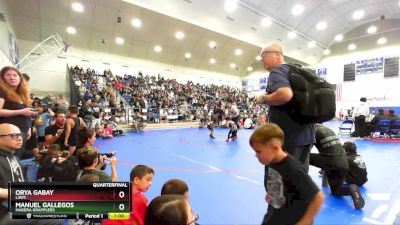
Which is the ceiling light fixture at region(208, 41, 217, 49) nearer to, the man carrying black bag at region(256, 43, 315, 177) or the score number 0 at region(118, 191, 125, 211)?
the man carrying black bag at region(256, 43, 315, 177)

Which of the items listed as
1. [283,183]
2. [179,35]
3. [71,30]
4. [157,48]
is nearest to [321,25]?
[179,35]

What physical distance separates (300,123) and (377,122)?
10.3m

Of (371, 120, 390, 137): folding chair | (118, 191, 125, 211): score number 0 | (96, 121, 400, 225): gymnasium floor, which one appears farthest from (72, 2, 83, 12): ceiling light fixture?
(371, 120, 390, 137): folding chair

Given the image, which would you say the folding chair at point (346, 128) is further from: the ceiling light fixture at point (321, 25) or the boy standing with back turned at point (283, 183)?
the ceiling light fixture at point (321, 25)

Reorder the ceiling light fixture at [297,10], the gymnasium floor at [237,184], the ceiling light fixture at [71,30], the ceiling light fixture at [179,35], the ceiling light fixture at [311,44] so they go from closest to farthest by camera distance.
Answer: the gymnasium floor at [237,184] → the ceiling light fixture at [71,30] → the ceiling light fixture at [297,10] → the ceiling light fixture at [179,35] → the ceiling light fixture at [311,44]

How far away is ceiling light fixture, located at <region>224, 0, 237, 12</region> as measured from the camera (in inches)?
629

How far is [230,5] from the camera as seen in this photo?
53.3 feet

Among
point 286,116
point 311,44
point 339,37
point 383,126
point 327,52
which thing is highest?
point 339,37

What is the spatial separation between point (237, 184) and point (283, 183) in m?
2.81

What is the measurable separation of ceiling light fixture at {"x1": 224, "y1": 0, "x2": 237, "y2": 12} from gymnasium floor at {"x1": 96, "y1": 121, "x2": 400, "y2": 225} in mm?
12162

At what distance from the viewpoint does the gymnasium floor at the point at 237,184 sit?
2.96 meters

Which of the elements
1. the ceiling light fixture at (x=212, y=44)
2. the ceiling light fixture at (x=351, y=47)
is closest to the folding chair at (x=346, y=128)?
the ceiling light fixture at (x=212, y=44)
